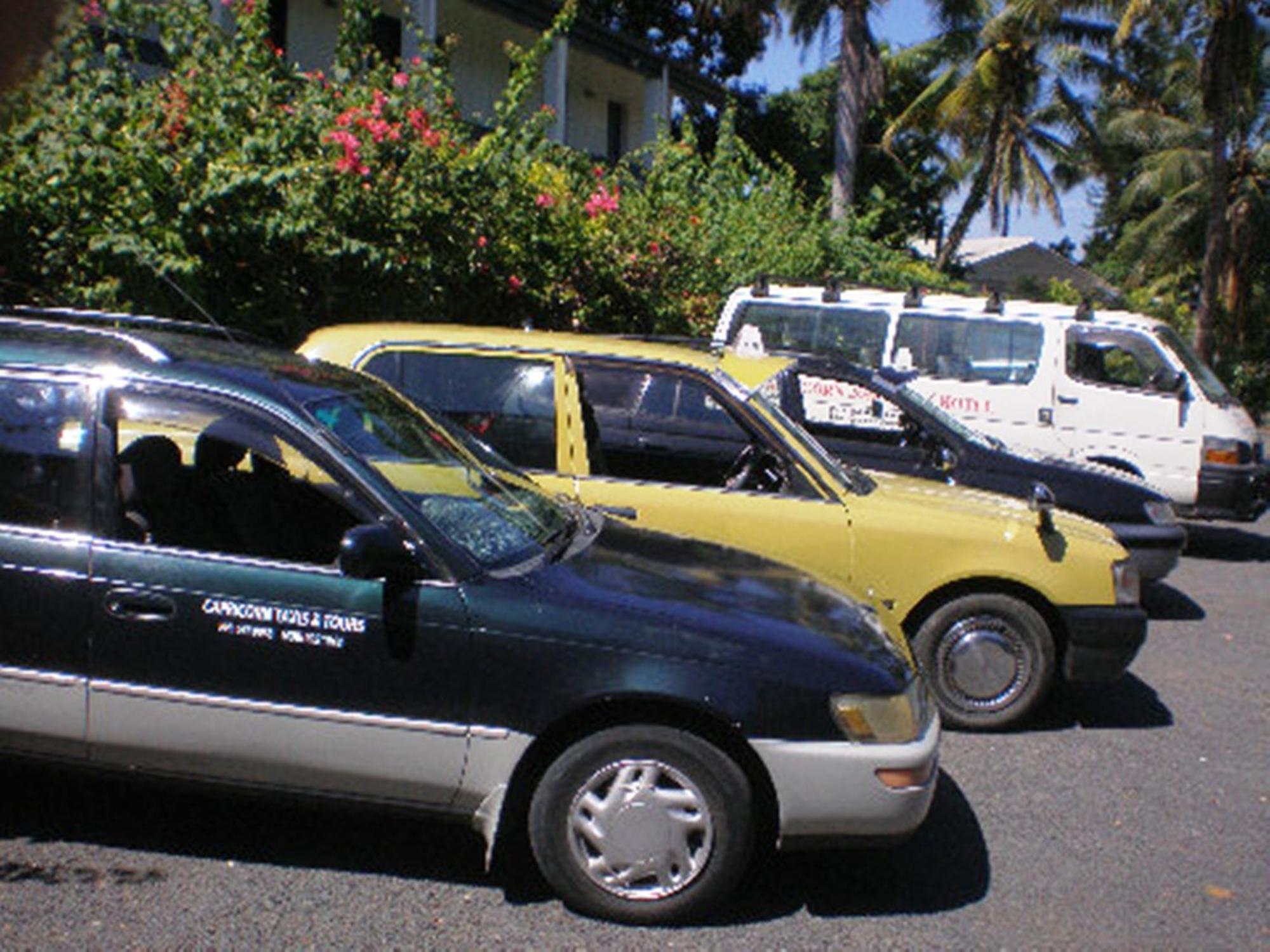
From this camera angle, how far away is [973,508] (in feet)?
20.8

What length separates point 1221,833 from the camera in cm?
514

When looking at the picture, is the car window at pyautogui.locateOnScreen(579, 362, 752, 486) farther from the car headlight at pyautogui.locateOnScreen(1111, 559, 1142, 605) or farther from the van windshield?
the van windshield

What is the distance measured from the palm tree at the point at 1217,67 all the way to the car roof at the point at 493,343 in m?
19.4

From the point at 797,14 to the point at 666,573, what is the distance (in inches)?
1004

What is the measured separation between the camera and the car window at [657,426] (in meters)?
6.27

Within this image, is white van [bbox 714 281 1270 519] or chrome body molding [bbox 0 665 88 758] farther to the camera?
white van [bbox 714 281 1270 519]

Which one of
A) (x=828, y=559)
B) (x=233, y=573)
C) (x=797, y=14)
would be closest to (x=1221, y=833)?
(x=828, y=559)

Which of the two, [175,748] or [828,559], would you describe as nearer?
[175,748]

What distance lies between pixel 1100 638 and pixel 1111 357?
5.99 m

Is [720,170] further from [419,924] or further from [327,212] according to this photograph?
[419,924]

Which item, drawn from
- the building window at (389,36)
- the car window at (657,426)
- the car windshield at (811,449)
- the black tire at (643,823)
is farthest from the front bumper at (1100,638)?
the building window at (389,36)

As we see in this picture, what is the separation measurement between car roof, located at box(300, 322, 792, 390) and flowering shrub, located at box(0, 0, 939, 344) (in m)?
2.31

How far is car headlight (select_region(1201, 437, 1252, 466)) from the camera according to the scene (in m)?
11.1

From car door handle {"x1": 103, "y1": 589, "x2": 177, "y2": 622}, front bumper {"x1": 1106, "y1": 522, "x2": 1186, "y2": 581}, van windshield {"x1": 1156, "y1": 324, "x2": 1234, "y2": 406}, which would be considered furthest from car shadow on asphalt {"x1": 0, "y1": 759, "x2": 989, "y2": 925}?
van windshield {"x1": 1156, "y1": 324, "x2": 1234, "y2": 406}
